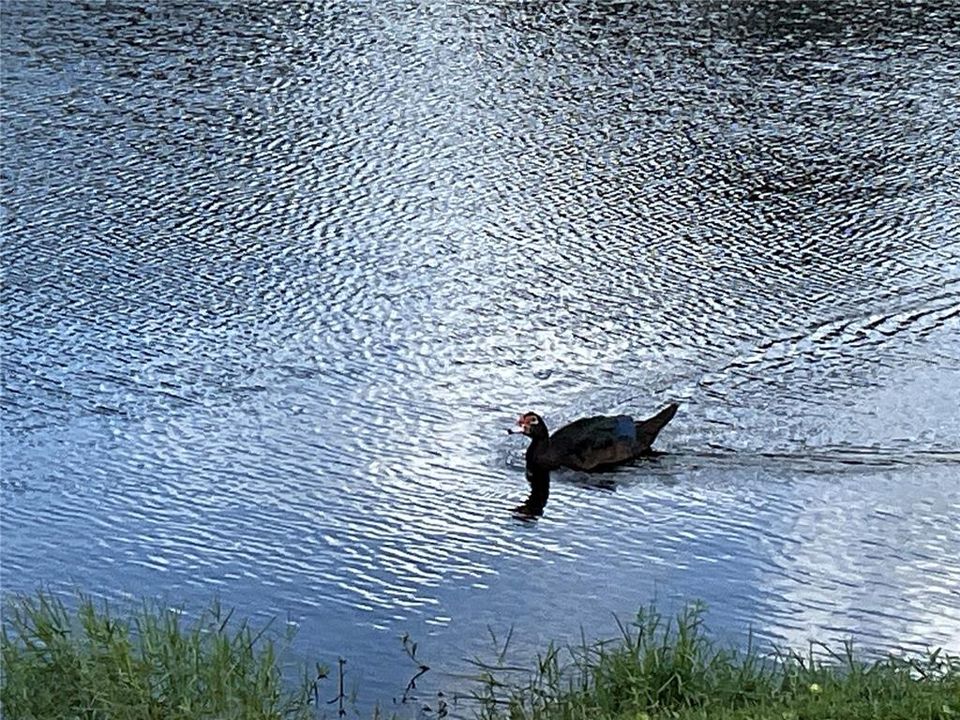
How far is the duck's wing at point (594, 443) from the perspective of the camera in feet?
34.1

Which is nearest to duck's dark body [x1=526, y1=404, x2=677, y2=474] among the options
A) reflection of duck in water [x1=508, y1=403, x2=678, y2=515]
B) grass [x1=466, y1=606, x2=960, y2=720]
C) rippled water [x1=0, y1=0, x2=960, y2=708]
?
reflection of duck in water [x1=508, y1=403, x2=678, y2=515]

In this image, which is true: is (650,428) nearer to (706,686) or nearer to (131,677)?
(706,686)

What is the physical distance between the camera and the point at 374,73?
17.7 metres

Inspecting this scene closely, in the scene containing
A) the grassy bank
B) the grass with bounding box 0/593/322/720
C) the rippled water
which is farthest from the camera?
the rippled water

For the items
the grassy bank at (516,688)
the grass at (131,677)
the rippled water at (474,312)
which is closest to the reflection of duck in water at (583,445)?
the rippled water at (474,312)

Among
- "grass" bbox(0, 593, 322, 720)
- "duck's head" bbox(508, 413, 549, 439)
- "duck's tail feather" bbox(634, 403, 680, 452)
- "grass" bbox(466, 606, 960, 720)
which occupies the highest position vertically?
"duck's tail feather" bbox(634, 403, 680, 452)

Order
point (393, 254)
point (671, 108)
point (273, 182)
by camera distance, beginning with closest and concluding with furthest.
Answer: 1. point (393, 254)
2. point (273, 182)
3. point (671, 108)

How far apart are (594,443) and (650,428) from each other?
37cm

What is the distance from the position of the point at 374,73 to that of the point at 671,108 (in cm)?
299

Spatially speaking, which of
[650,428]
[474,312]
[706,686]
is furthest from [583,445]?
[706,686]

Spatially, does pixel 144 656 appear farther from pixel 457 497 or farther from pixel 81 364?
pixel 81 364

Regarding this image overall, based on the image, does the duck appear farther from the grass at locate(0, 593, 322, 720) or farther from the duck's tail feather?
the grass at locate(0, 593, 322, 720)

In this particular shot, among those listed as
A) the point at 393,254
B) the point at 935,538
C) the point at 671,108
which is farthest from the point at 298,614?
the point at 671,108

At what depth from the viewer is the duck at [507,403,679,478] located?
34.1 feet
